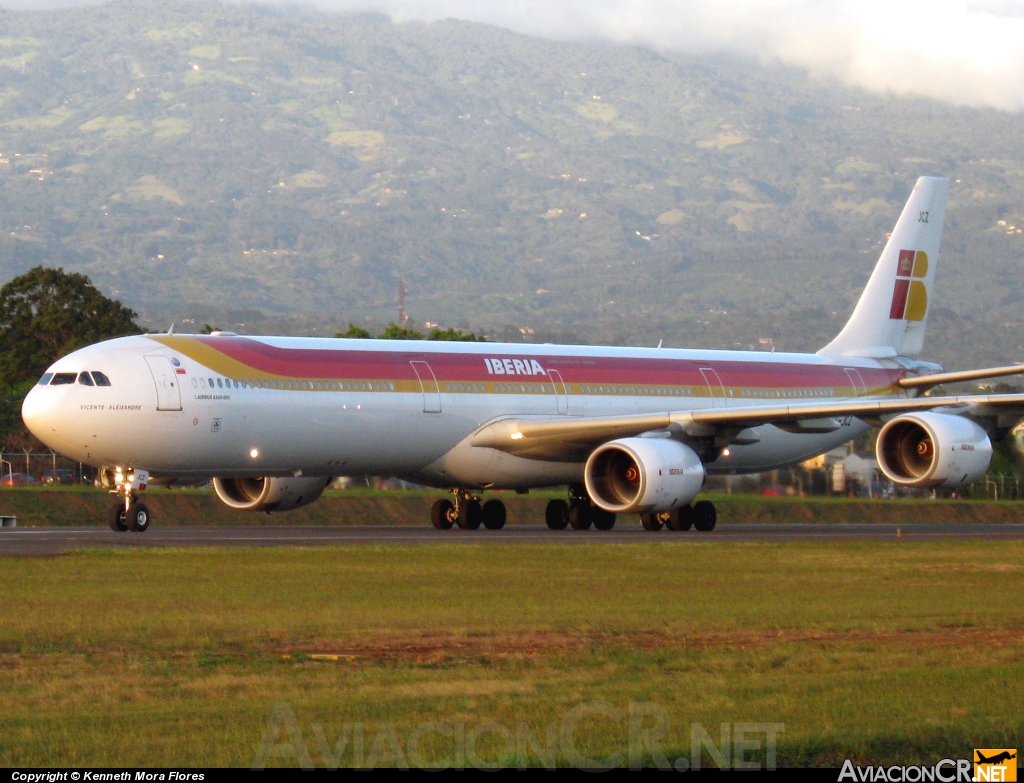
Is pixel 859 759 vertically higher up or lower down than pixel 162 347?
lower down

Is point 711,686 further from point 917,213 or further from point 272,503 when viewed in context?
point 917,213

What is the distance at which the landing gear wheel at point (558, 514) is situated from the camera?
35.3 metres

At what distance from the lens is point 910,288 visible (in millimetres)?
42625

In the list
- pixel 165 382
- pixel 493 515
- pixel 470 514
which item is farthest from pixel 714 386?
pixel 165 382

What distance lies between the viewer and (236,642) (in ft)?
43.1

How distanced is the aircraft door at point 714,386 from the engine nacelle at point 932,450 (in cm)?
593

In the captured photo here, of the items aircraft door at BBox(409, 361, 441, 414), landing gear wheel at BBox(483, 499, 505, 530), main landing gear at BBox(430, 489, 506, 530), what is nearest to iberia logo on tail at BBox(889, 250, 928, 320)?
landing gear wheel at BBox(483, 499, 505, 530)

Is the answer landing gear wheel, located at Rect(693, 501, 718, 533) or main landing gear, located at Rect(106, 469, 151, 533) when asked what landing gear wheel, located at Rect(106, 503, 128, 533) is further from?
landing gear wheel, located at Rect(693, 501, 718, 533)

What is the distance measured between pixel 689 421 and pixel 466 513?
527cm

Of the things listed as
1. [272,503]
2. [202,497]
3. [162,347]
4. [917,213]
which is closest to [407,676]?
[162,347]

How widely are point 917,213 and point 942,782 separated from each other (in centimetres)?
3648

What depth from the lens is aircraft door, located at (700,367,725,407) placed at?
36.6m

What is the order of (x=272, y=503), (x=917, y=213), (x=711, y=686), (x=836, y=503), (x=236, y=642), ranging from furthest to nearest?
(x=836, y=503) < (x=917, y=213) < (x=272, y=503) < (x=236, y=642) < (x=711, y=686)

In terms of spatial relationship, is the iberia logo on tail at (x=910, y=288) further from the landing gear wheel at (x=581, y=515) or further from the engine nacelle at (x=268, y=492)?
the engine nacelle at (x=268, y=492)
